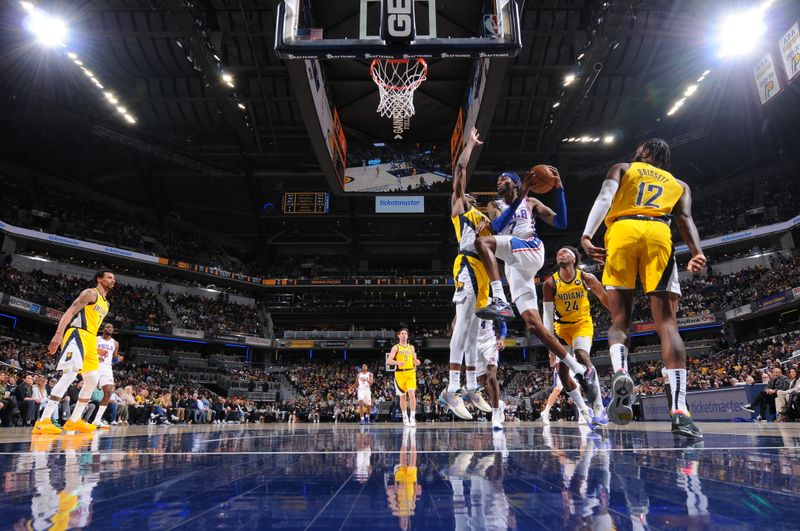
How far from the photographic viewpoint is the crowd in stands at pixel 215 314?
3206 centimetres

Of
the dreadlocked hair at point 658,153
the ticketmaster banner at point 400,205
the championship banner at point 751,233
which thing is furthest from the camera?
the ticketmaster banner at point 400,205

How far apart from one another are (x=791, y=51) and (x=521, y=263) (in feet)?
46.7

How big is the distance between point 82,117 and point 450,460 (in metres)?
29.8

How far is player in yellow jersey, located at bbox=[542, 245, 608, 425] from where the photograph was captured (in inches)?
241

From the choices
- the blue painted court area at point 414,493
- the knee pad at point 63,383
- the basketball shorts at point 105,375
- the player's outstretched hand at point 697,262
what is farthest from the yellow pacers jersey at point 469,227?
the basketball shorts at point 105,375

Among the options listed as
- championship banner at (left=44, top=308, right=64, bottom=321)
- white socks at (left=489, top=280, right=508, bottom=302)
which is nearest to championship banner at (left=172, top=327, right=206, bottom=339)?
championship banner at (left=44, top=308, right=64, bottom=321)

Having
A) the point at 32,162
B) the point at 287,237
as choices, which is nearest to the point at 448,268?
the point at 287,237

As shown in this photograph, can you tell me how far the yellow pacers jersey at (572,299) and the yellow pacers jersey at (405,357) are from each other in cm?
399

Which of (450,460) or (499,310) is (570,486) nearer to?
(450,460)

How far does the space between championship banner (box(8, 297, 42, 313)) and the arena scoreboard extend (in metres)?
13.3

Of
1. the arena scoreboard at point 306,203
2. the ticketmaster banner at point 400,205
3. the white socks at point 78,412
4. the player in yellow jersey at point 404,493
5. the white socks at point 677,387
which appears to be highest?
the arena scoreboard at point 306,203

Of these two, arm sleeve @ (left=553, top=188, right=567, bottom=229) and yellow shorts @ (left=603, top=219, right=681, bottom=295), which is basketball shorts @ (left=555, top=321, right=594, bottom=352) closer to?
arm sleeve @ (left=553, top=188, right=567, bottom=229)

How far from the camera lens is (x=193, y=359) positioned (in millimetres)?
30312

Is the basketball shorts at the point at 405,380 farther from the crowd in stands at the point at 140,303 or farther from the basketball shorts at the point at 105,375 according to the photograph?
the crowd in stands at the point at 140,303
